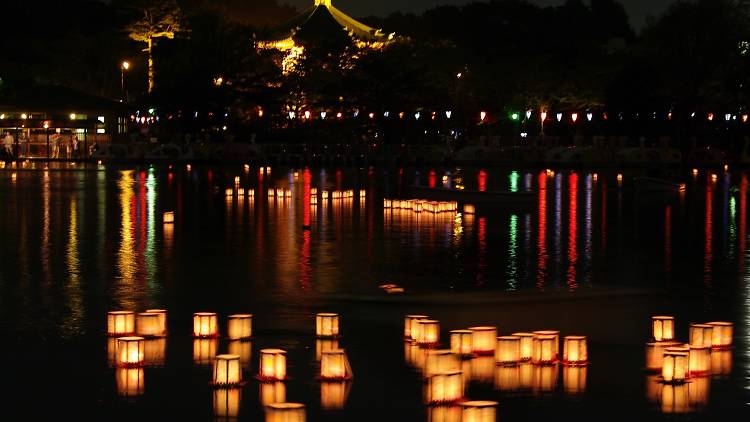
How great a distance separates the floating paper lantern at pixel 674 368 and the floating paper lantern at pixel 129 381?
3.98 meters

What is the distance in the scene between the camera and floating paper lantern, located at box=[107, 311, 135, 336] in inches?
438

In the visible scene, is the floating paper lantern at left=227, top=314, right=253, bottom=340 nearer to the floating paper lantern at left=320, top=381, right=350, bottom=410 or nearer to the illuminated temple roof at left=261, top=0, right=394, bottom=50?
the floating paper lantern at left=320, top=381, right=350, bottom=410

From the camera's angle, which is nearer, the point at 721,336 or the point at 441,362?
the point at 441,362

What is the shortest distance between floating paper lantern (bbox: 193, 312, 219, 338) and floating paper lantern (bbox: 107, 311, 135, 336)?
59 cm

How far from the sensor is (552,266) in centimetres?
1727

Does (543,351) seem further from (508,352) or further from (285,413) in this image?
(285,413)

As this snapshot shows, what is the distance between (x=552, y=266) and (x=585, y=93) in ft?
212

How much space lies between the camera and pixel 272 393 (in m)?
9.05

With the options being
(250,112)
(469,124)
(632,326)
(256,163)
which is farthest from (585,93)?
(632,326)

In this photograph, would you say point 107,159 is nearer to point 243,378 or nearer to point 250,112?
point 250,112

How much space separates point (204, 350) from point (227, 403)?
1.95m

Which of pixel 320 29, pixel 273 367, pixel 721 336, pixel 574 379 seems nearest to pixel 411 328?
pixel 574 379

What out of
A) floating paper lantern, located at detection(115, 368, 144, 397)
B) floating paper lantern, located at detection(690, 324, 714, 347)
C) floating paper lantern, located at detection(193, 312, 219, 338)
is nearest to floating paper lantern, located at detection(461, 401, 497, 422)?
floating paper lantern, located at detection(115, 368, 144, 397)

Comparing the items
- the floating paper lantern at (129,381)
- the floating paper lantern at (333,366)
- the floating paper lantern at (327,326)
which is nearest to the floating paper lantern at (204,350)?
the floating paper lantern at (129,381)
